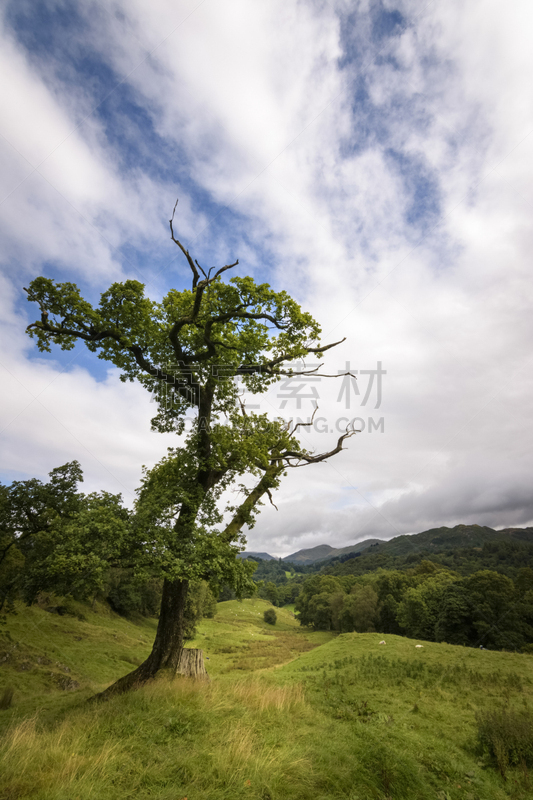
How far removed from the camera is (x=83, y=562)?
799cm

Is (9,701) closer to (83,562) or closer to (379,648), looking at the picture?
(83,562)

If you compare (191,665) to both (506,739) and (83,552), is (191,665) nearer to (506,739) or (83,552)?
(83,552)

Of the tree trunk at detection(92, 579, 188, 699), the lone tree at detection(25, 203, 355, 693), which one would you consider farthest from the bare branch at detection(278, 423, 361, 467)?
the tree trunk at detection(92, 579, 188, 699)

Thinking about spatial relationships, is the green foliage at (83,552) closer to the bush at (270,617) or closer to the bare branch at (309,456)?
the bare branch at (309,456)

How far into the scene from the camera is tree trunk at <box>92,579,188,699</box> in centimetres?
1009

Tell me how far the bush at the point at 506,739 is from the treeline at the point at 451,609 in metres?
41.4

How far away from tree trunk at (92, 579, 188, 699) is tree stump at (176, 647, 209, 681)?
129 millimetres

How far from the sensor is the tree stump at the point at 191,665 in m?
10.2

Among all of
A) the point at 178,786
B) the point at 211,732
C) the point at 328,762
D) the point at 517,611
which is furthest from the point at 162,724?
the point at 517,611

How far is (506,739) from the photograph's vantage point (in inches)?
308

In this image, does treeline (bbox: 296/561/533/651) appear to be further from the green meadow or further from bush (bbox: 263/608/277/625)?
the green meadow

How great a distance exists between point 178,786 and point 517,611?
57.4 meters

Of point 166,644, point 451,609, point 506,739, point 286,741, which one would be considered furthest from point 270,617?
point 286,741

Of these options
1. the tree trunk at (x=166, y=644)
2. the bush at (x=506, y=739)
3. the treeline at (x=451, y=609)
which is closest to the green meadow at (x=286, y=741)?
the bush at (x=506, y=739)
